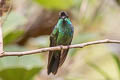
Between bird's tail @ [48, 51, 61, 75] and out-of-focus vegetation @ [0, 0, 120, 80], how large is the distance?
418 mm

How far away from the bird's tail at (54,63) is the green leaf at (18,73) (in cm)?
57

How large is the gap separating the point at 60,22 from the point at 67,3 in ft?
5.64

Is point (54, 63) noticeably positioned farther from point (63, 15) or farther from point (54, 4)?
point (54, 4)

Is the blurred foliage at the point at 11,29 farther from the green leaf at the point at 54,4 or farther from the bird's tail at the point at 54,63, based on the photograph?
the bird's tail at the point at 54,63

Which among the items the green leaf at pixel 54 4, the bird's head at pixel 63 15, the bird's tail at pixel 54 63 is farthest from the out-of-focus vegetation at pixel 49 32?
the bird's head at pixel 63 15

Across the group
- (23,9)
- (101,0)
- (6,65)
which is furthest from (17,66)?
(101,0)

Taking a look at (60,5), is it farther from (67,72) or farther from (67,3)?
(67,72)

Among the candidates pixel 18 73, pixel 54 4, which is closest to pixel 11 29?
pixel 18 73

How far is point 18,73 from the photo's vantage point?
348cm

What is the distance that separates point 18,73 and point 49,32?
57.1 inches

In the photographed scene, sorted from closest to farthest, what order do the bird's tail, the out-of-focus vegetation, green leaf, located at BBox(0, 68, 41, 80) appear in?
1. the bird's tail
2. green leaf, located at BBox(0, 68, 41, 80)
3. the out-of-focus vegetation

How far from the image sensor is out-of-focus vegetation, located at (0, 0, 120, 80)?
3.62m

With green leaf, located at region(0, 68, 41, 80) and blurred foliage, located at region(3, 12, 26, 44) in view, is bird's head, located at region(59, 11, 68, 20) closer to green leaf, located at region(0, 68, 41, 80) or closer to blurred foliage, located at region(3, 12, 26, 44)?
green leaf, located at region(0, 68, 41, 80)

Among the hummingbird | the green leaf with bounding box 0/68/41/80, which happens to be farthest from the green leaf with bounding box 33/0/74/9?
the hummingbird
